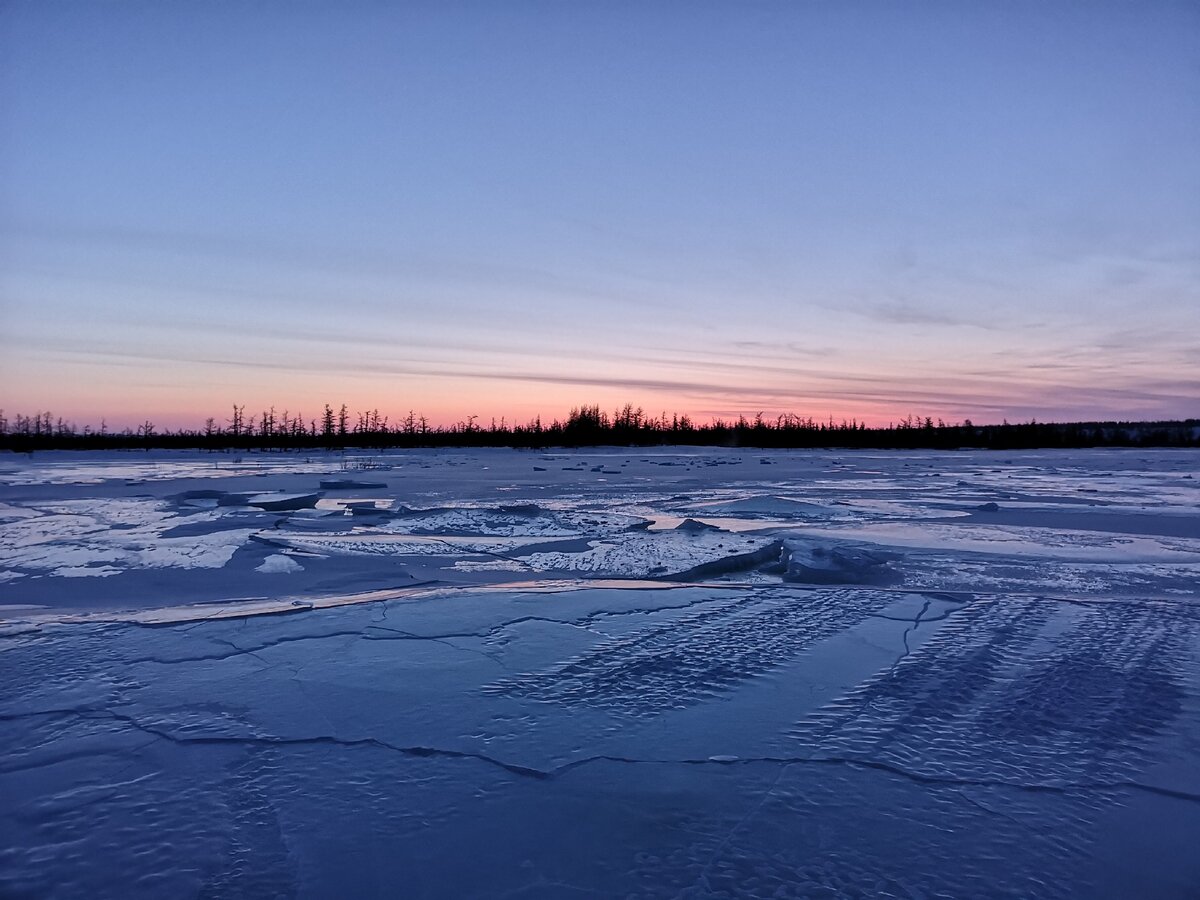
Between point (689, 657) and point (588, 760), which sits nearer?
point (588, 760)

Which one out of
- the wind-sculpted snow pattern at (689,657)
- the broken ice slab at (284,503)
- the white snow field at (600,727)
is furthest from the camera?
the broken ice slab at (284,503)

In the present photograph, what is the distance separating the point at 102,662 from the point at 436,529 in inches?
209

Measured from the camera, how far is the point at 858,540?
8023 millimetres

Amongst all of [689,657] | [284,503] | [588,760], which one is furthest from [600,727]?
[284,503]

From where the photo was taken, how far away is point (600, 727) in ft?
9.87

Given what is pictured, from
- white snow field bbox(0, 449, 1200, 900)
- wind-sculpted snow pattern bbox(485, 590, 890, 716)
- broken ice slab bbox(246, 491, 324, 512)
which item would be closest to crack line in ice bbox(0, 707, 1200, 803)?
white snow field bbox(0, 449, 1200, 900)

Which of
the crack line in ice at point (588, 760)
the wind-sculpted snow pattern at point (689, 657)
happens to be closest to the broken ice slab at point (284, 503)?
the wind-sculpted snow pattern at point (689, 657)

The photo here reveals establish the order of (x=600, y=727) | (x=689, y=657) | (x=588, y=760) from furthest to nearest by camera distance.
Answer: (x=689, y=657) → (x=600, y=727) → (x=588, y=760)

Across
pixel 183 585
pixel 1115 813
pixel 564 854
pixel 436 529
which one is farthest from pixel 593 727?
pixel 436 529

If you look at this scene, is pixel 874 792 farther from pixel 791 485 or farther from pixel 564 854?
pixel 791 485

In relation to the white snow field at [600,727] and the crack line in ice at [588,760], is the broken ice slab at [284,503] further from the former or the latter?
the crack line in ice at [588,760]

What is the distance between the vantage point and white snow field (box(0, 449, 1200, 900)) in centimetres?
209

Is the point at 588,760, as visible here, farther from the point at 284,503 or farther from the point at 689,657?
the point at 284,503

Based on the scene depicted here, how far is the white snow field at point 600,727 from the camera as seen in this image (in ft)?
6.87
